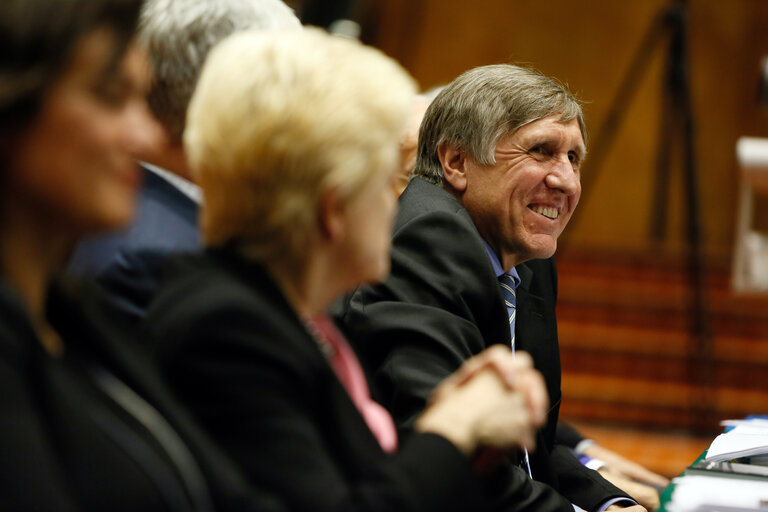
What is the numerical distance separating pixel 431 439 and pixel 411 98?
356 millimetres

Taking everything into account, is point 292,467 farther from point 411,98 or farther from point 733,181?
point 733,181

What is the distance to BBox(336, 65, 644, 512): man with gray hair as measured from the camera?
1568mm

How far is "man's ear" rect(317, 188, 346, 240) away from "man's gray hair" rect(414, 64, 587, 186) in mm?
799

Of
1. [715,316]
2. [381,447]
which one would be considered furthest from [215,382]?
[715,316]

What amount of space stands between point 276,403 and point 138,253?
52 cm

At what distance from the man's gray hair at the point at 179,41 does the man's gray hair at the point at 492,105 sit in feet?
1.54

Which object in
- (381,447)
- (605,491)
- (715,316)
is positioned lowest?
(715,316)

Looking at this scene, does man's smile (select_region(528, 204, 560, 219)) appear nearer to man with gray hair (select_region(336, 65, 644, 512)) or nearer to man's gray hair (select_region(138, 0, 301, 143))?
man with gray hair (select_region(336, 65, 644, 512))

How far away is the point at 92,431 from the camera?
2.78 ft

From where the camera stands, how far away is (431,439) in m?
1.04

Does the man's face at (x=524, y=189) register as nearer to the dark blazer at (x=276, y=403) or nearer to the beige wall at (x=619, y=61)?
the dark blazer at (x=276, y=403)

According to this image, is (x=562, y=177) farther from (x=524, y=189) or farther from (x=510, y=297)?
(x=510, y=297)

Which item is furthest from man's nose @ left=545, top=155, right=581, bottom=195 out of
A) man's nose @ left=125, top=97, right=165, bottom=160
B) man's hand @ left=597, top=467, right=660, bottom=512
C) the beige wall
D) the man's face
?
the beige wall

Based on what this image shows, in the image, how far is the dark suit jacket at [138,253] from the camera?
1.38 m
